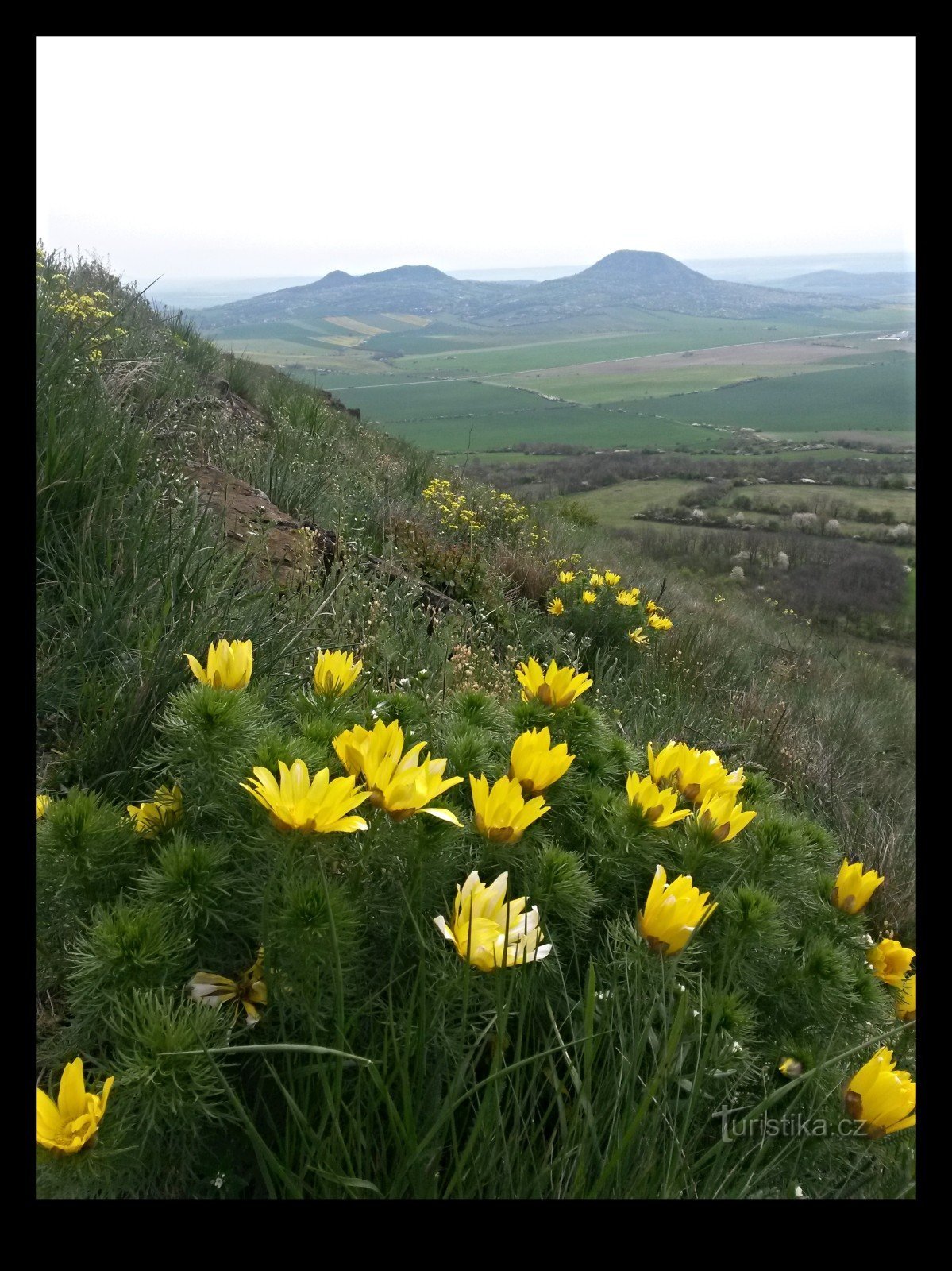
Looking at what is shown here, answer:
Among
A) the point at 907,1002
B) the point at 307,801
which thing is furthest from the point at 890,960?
the point at 307,801

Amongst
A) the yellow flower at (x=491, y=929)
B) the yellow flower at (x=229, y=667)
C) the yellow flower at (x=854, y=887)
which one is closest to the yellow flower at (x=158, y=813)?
the yellow flower at (x=229, y=667)

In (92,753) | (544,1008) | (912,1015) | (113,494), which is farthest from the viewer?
(113,494)

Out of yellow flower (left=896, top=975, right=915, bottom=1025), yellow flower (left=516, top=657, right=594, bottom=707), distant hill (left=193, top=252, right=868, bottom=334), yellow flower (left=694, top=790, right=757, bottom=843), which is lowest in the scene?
yellow flower (left=896, top=975, right=915, bottom=1025)

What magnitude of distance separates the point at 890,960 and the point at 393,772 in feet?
4.20

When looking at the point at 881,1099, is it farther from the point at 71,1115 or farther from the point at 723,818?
the point at 71,1115

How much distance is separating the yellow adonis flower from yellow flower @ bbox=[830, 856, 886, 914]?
1.43 feet

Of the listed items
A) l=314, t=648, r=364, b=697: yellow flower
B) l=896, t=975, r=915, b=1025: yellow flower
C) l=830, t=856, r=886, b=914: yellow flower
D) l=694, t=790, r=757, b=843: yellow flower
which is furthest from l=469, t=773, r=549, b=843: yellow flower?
l=896, t=975, r=915, b=1025: yellow flower

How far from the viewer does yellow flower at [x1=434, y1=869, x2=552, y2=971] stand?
1155 millimetres

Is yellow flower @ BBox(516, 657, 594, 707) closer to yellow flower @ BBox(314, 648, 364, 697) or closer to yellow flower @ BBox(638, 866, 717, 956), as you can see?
yellow flower @ BBox(314, 648, 364, 697)

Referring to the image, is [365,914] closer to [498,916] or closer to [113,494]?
[498,916]

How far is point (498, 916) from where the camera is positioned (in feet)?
3.98

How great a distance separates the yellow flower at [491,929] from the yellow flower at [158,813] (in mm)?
566
